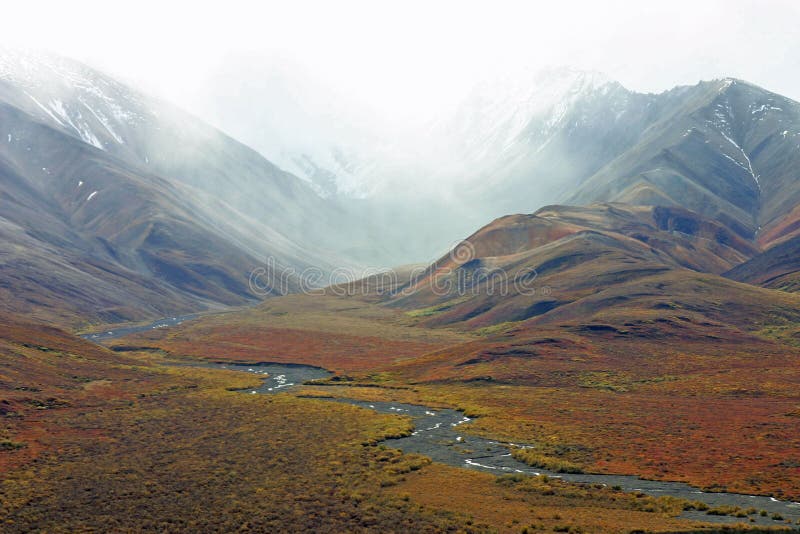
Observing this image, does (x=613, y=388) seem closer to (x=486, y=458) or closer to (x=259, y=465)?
(x=486, y=458)

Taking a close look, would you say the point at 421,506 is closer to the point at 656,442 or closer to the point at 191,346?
the point at 656,442

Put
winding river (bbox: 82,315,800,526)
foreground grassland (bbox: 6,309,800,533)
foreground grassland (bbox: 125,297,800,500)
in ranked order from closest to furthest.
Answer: foreground grassland (bbox: 6,309,800,533) < winding river (bbox: 82,315,800,526) < foreground grassland (bbox: 125,297,800,500)

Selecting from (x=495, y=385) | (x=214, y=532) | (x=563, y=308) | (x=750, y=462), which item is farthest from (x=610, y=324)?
(x=214, y=532)

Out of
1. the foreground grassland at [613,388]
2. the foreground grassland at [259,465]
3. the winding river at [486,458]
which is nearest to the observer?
the foreground grassland at [259,465]

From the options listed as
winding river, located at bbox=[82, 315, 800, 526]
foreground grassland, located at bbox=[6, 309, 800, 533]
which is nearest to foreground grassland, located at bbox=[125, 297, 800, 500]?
foreground grassland, located at bbox=[6, 309, 800, 533]

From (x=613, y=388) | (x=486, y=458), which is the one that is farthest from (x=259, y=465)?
(x=613, y=388)

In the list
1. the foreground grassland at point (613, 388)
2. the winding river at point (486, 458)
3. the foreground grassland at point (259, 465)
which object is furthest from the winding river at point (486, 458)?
the foreground grassland at point (259, 465)

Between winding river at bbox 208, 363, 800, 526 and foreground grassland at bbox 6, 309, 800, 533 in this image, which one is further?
winding river at bbox 208, 363, 800, 526

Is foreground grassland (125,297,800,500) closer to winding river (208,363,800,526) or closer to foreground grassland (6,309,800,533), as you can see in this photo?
foreground grassland (6,309,800,533)

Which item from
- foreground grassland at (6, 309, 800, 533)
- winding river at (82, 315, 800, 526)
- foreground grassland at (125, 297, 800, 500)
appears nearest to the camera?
foreground grassland at (6, 309, 800, 533)

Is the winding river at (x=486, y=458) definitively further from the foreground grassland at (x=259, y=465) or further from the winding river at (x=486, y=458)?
the foreground grassland at (x=259, y=465)

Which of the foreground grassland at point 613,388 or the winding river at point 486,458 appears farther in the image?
the foreground grassland at point 613,388
